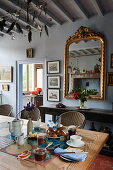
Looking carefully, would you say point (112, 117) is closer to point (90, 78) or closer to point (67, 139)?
point (90, 78)

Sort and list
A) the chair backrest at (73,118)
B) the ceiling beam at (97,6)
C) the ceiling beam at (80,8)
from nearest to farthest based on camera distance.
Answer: the chair backrest at (73,118) → the ceiling beam at (97,6) → the ceiling beam at (80,8)

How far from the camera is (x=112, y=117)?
110 inches

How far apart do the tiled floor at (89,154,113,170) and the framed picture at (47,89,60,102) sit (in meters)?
1.76

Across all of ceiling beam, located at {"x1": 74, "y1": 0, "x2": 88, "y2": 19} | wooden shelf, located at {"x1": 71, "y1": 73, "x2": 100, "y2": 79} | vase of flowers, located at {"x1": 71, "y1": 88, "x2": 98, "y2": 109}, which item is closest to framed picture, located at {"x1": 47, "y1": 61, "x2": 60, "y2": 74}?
wooden shelf, located at {"x1": 71, "y1": 73, "x2": 100, "y2": 79}

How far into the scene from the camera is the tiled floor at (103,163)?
2.48m

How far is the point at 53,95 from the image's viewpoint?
4.12 m

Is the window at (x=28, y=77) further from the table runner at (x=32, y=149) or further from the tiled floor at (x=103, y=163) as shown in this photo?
the table runner at (x=32, y=149)

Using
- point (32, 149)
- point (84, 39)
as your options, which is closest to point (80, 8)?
point (84, 39)

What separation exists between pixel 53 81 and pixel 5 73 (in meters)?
1.89

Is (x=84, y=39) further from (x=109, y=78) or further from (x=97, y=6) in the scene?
(x=109, y=78)

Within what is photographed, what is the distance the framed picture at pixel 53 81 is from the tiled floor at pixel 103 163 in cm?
199

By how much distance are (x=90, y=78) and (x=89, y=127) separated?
3.86 ft

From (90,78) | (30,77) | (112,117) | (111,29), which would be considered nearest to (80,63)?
(90,78)

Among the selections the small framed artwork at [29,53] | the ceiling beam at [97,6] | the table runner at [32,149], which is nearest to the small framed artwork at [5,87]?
the small framed artwork at [29,53]
